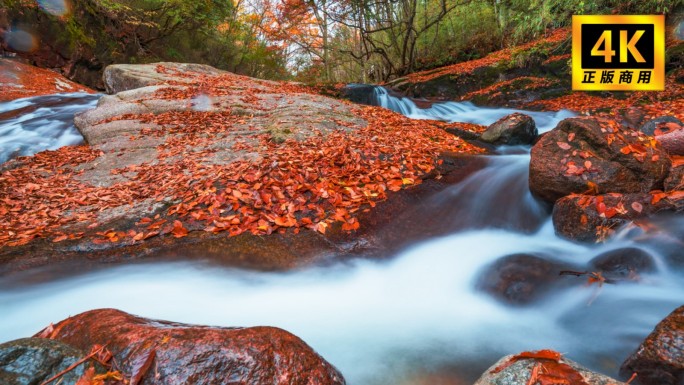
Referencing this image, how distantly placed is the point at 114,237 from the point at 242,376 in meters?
3.10

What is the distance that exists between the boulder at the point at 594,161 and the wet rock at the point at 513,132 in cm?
319

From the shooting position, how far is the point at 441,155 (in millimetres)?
6059

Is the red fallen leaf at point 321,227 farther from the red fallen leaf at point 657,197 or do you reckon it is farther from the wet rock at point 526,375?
the red fallen leaf at point 657,197

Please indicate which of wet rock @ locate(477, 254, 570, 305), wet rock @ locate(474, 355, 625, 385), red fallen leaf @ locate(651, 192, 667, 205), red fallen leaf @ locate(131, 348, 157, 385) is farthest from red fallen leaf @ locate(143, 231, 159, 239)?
red fallen leaf @ locate(651, 192, 667, 205)

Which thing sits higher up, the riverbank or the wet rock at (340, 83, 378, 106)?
the riverbank

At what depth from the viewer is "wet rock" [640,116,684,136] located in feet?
16.6

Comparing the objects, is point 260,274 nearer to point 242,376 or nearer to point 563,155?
point 242,376

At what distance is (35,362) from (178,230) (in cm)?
263

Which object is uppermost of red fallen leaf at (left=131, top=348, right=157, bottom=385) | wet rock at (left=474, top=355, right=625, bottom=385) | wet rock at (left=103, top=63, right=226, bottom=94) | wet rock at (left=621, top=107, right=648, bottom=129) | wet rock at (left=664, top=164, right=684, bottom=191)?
wet rock at (left=103, top=63, right=226, bottom=94)

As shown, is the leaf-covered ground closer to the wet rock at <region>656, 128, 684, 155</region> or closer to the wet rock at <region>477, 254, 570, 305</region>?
the wet rock at <region>477, 254, 570, 305</region>

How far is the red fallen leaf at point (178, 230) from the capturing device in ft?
13.0

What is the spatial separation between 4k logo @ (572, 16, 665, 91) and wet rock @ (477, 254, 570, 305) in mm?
6766

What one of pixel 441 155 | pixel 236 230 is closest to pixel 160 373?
pixel 236 230

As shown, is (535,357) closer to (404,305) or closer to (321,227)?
(404,305)
